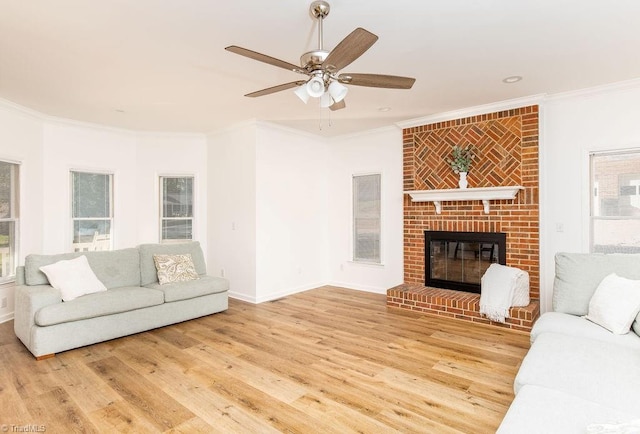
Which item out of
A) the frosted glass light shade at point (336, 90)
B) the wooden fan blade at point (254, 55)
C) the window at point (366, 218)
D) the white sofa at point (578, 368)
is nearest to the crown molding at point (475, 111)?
the window at point (366, 218)

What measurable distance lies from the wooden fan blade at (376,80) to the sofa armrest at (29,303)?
338 cm

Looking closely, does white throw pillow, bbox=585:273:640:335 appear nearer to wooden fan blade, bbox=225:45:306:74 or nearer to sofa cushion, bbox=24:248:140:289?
wooden fan blade, bbox=225:45:306:74

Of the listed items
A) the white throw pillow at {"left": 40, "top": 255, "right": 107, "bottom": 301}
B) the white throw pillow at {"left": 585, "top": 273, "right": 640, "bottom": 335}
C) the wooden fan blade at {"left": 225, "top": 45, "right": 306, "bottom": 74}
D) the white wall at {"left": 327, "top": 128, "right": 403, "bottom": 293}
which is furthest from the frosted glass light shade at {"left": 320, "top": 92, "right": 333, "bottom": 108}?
the white throw pillow at {"left": 40, "top": 255, "right": 107, "bottom": 301}

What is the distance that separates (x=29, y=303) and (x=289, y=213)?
344 cm

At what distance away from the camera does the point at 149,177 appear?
6004 mm

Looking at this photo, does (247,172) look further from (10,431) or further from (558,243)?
(558,243)

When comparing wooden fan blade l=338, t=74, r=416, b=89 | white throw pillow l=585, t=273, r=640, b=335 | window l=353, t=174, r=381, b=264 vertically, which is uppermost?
wooden fan blade l=338, t=74, r=416, b=89

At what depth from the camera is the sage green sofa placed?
132 inches

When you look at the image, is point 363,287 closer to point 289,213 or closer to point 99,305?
point 289,213

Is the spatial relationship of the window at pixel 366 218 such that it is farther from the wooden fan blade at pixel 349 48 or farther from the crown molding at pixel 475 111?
the wooden fan blade at pixel 349 48

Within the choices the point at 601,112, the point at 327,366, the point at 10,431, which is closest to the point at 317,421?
the point at 327,366

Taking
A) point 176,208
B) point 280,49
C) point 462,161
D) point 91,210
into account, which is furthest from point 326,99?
point 91,210

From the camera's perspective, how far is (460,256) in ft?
16.3

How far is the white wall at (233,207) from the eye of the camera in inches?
210
